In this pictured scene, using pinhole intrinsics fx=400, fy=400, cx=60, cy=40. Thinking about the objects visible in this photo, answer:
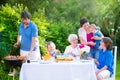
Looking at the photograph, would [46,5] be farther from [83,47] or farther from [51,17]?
[83,47]

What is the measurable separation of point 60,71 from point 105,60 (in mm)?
813

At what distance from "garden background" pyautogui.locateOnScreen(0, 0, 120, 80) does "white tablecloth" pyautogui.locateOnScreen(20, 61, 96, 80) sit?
7.46ft

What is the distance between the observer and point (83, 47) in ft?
22.2

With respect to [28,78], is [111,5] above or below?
above

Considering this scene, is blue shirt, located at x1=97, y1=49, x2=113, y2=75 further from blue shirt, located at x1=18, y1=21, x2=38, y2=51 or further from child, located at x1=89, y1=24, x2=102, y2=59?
blue shirt, located at x1=18, y1=21, x2=38, y2=51

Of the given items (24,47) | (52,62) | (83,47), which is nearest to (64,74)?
(52,62)

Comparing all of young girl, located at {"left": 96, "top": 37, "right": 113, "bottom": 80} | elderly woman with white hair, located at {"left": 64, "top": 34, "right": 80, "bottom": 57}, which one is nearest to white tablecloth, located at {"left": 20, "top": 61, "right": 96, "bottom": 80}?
young girl, located at {"left": 96, "top": 37, "right": 113, "bottom": 80}

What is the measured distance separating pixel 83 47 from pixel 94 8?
960 cm

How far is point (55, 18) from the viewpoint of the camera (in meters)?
14.7

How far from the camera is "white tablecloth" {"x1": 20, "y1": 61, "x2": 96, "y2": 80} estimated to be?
604 cm

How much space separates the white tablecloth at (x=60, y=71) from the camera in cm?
604

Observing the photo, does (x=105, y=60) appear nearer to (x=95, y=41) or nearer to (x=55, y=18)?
(x=95, y=41)

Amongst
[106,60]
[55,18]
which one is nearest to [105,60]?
[106,60]

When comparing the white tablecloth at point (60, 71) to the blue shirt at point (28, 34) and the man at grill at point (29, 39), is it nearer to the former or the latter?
the man at grill at point (29, 39)
